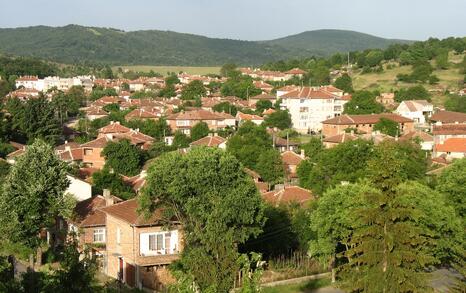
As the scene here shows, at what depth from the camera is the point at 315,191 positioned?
1244 inches

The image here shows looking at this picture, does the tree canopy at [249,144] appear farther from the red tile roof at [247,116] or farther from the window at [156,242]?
the window at [156,242]

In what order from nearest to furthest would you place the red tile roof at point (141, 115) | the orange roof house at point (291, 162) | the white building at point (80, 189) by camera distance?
the white building at point (80, 189) → the orange roof house at point (291, 162) → the red tile roof at point (141, 115)

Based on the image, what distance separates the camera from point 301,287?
2308cm

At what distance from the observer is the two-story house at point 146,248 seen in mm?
22500

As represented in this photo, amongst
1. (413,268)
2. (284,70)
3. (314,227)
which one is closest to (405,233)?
(413,268)

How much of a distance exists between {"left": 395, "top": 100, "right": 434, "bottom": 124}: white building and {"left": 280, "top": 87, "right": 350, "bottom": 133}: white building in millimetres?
7412

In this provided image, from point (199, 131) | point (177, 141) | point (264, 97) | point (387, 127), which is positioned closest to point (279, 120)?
point (199, 131)

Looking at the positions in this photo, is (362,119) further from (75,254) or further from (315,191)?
(75,254)

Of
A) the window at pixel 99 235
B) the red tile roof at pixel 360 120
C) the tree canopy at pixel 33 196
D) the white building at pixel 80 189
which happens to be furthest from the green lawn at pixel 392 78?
the tree canopy at pixel 33 196

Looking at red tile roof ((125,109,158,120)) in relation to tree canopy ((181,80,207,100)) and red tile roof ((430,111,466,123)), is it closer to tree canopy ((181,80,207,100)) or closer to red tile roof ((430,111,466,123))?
tree canopy ((181,80,207,100))

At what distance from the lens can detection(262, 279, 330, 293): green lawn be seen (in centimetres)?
2255

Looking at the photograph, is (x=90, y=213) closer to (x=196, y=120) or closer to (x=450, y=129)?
(x=196, y=120)

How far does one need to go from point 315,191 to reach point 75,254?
1950 centimetres

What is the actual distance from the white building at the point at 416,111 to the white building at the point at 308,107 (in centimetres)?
741
